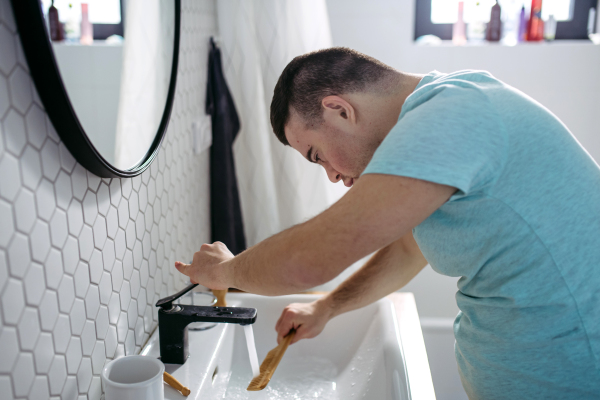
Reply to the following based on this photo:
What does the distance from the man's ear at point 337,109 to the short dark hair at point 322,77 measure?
0.06 feet

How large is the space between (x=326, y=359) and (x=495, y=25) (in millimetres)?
1749

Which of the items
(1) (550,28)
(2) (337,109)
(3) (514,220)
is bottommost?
(3) (514,220)

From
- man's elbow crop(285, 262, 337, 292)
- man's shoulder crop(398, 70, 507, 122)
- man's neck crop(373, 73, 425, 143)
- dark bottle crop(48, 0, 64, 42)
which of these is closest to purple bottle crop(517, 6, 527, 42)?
man's neck crop(373, 73, 425, 143)

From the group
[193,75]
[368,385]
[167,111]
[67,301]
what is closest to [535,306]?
[368,385]

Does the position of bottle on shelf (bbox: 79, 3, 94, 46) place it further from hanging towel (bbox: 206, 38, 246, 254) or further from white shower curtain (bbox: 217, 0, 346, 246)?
white shower curtain (bbox: 217, 0, 346, 246)

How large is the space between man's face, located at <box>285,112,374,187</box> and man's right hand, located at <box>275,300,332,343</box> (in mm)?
340

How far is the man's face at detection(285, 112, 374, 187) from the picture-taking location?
98 centimetres

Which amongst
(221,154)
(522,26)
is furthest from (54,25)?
(522,26)

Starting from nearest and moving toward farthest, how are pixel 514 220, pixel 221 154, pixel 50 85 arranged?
pixel 50 85, pixel 514 220, pixel 221 154

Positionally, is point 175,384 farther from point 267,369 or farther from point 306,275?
point 306,275

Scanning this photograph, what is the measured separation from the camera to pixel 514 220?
0.74 m

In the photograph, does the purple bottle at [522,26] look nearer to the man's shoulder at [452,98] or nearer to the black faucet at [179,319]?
the man's shoulder at [452,98]

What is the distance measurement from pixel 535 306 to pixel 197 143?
3.32ft

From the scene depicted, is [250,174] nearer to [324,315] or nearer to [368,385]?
[324,315]
